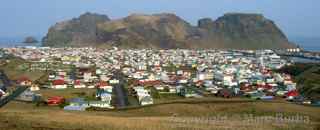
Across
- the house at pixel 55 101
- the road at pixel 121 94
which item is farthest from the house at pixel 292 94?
the house at pixel 55 101

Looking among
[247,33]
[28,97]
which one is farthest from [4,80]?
[247,33]

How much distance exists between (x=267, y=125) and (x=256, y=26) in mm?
103286

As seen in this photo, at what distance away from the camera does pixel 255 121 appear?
71.1 ft

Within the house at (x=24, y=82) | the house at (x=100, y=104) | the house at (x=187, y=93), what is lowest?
the house at (x=100, y=104)

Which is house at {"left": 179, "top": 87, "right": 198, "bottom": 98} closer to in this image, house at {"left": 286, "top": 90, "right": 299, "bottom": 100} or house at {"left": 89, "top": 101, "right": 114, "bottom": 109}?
house at {"left": 286, "top": 90, "right": 299, "bottom": 100}

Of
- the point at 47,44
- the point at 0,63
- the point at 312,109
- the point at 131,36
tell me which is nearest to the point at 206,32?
the point at 131,36

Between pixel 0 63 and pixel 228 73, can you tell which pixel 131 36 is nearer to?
pixel 0 63

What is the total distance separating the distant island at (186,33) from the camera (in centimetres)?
11369

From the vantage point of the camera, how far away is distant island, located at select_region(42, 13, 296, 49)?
373 ft

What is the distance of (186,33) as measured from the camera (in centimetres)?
12412

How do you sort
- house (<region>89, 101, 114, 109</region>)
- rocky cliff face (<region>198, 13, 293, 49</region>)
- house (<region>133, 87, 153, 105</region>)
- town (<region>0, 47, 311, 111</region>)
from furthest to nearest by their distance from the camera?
rocky cliff face (<region>198, 13, 293, 49</region>)
town (<region>0, 47, 311, 111</region>)
house (<region>133, 87, 153, 105</region>)
house (<region>89, 101, 114, 109</region>)

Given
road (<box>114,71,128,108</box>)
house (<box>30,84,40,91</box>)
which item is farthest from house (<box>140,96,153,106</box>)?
house (<box>30,84,40,91</box>)

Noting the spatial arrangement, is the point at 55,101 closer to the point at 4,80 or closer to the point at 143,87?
the point at 143,87

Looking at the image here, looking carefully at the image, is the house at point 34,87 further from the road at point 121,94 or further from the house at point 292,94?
the house at point 292,94
